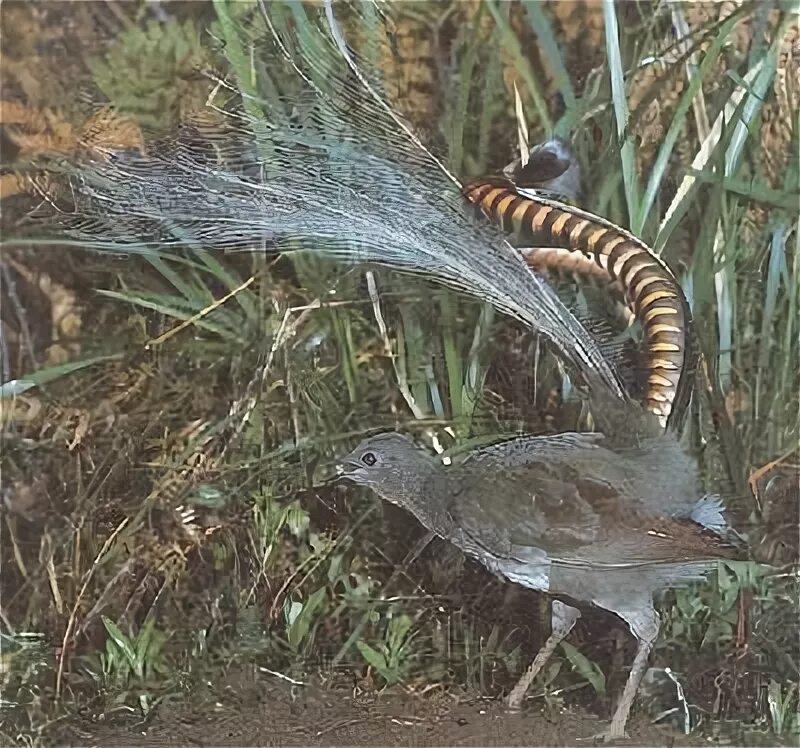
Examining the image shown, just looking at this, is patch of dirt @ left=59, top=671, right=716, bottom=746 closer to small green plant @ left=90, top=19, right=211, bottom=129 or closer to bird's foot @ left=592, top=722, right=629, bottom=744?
bird's foot @ left=592, top=722, right=629, bottom=744

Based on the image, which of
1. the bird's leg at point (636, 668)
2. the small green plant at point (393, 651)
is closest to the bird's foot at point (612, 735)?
the bird's leg at point (636, 668)

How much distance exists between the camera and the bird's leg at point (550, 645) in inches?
22.8

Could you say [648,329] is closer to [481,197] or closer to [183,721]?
[481,197]

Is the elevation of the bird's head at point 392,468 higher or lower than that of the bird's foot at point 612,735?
higher

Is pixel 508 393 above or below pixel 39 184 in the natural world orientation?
below

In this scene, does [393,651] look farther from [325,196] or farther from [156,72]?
[156,72]

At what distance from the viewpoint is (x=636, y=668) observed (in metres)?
0.58

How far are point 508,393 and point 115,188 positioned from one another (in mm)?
274

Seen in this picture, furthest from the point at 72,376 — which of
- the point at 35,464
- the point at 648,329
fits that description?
the point at 648,329

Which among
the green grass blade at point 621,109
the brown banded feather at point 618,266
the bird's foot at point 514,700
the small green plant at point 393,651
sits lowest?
the bird's foot at point 514,700

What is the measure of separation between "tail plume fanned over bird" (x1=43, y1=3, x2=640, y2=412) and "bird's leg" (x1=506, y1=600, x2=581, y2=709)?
0.14 metres

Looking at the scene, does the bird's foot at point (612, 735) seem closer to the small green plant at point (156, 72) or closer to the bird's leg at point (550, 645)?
the bird's leg at point (550, 645)

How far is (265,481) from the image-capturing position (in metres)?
0.60

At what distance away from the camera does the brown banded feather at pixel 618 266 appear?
58 cm
